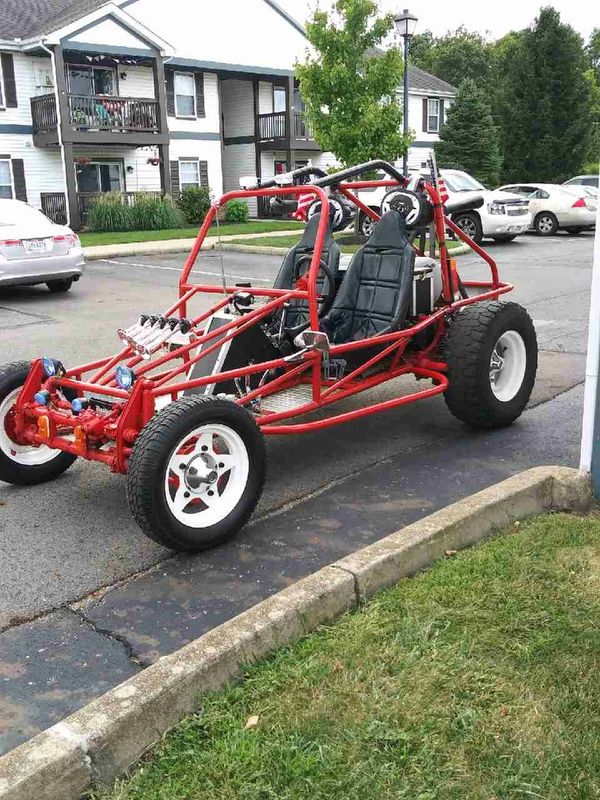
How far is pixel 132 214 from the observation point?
2570cm

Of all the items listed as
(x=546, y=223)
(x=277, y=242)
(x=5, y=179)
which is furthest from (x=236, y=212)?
(x=546, y=223)

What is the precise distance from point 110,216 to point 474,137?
1893 centimetres

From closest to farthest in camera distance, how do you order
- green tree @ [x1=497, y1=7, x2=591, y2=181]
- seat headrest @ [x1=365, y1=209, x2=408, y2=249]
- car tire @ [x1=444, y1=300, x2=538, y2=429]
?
car tire @ [x1=444, y1=300, x2=538, y2=429], seat headrest @ [x1=365, y1=209, x2=408, y2=249], green tree @ [x1=497, y1=7, x2=591, y2=181]

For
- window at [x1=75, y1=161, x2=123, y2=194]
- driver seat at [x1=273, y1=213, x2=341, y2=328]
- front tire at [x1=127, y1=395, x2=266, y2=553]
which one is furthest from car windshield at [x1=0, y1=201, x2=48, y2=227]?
window at [x1=75, y1=161, x2=123, y2=194]

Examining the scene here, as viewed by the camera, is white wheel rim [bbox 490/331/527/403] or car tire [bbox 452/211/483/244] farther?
car tire [bbox 452/211/483/244]

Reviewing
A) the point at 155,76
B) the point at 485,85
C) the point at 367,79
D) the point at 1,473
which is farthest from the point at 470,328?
the point at 485,85

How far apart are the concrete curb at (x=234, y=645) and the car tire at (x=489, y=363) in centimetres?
147

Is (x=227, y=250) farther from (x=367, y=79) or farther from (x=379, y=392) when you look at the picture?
(x=379, y=392)

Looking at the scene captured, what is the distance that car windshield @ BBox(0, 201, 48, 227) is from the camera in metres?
12.7

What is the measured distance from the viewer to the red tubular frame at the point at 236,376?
4438mm

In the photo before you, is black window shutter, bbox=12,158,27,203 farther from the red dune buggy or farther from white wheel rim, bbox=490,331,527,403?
white wheel rim, bbox=490,331,527,403

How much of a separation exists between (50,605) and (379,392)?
403cm

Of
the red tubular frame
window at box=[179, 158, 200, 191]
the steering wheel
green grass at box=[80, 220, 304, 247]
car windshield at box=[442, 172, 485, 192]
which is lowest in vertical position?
green grass at box=[80, 220, 304, 247]

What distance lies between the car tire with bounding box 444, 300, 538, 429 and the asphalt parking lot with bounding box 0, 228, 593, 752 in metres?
0.21
